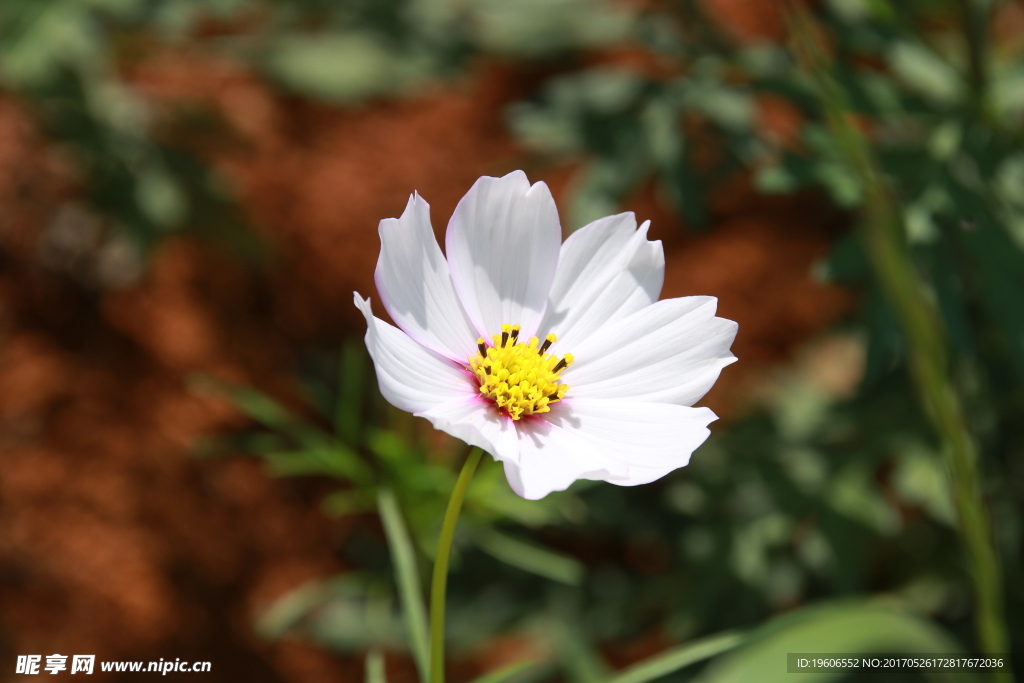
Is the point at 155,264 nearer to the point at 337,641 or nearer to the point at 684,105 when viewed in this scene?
the point at 337,641

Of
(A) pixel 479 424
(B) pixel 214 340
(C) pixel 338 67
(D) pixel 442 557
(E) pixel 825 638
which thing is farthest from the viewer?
(C) pixel 338 67

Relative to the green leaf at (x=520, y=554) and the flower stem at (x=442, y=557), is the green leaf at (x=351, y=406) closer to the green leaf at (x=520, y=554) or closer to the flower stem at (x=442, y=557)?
the green leaf at (x=520, y=554)

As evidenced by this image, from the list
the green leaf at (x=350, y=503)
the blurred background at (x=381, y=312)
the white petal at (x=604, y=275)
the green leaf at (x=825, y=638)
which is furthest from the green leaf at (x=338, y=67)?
the green leaf at (x=825, y=638)

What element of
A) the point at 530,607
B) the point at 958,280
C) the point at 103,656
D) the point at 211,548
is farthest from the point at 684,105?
the point at 103,656

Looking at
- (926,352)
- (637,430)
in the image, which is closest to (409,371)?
(637,430)

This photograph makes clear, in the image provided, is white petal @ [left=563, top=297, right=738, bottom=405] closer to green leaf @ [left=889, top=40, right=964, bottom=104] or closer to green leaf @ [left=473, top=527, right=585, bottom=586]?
green leaf @ [left=473, top=527, right=585, bottom=586]

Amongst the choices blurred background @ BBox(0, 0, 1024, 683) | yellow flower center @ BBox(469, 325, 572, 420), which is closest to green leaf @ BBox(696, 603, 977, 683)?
blurred background @ BBox(0, 0, 1024, 683)

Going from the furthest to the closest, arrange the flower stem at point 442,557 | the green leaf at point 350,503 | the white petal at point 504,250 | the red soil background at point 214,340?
the red soil background at point 214,340 < the green leaf at point 350,503 < the white petal at point 504,250 < the flower stem at point 442,557

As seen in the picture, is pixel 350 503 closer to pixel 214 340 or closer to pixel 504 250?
pixel 214 340
